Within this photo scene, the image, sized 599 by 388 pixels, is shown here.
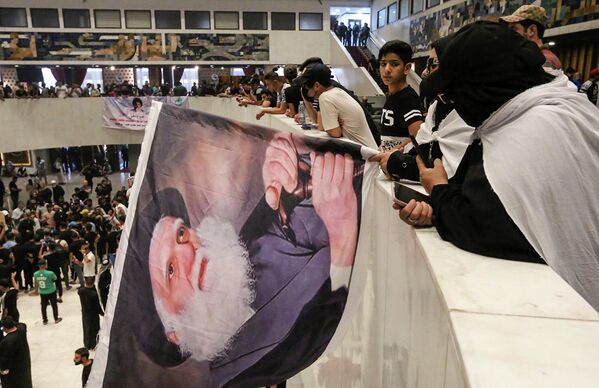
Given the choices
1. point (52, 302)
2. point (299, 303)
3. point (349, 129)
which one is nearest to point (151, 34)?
point (52, 302)

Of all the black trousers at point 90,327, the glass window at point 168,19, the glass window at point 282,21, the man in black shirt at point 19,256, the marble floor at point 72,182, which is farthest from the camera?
the glass window at point 282,21

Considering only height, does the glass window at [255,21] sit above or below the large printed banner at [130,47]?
above

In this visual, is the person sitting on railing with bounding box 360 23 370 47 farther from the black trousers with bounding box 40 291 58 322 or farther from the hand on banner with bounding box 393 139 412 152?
the hand on banner with bounding box 393 139 412 152

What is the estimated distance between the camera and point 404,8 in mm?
23234

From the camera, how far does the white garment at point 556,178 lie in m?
1.22

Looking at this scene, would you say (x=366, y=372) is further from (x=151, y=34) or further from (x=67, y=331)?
(x=151, y=34)

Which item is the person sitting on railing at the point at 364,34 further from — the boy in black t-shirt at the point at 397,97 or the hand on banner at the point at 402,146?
the hand on banner at the point at 402,146

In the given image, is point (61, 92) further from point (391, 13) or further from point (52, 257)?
point (391, 13)

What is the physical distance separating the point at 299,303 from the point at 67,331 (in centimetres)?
833

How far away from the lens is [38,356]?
825 centimetres

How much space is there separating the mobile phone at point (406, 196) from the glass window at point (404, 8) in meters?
22.8

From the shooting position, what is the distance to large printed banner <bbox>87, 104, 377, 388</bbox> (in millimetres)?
2295

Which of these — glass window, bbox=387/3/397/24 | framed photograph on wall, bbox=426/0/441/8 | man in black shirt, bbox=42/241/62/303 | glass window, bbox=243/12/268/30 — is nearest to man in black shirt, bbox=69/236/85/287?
man in black shirt, bbox=42/241/62/303

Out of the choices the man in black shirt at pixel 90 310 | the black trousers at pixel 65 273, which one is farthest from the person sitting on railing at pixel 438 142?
the black trousers at pixel 65 273
